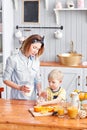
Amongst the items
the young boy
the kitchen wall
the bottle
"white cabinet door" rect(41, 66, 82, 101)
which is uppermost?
the bottle

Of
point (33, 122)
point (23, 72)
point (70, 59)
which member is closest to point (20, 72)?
point (23, 72)

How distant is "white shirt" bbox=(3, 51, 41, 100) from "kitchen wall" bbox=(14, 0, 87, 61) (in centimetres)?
194

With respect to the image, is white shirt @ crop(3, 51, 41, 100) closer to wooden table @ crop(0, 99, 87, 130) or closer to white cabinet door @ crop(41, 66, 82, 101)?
wooden table @ crop(0, 99, 87, 130)

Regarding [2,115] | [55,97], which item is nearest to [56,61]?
[55,97]

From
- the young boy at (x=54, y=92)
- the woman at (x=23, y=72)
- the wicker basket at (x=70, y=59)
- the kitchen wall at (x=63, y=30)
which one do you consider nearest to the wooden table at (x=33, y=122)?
the young boy at (x=54, y=92)

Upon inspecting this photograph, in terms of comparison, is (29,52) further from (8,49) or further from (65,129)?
(8,49)

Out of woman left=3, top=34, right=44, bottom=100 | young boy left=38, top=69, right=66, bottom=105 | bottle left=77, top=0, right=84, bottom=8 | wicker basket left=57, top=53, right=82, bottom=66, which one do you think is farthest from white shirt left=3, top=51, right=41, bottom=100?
bottle left=77, top=0, right=84, bottom=8

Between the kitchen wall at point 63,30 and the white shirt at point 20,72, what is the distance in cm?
194

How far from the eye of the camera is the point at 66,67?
495 cm

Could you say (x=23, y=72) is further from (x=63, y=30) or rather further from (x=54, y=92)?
(x=63, y=30)

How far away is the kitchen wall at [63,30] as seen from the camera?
5246 millimetres

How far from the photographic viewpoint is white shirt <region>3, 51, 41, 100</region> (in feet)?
11.1

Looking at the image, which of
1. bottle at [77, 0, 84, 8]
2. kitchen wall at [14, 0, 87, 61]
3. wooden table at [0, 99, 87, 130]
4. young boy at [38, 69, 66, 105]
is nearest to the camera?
wooden table at [0, 99, 87, 130]

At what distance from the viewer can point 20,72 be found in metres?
3.40
